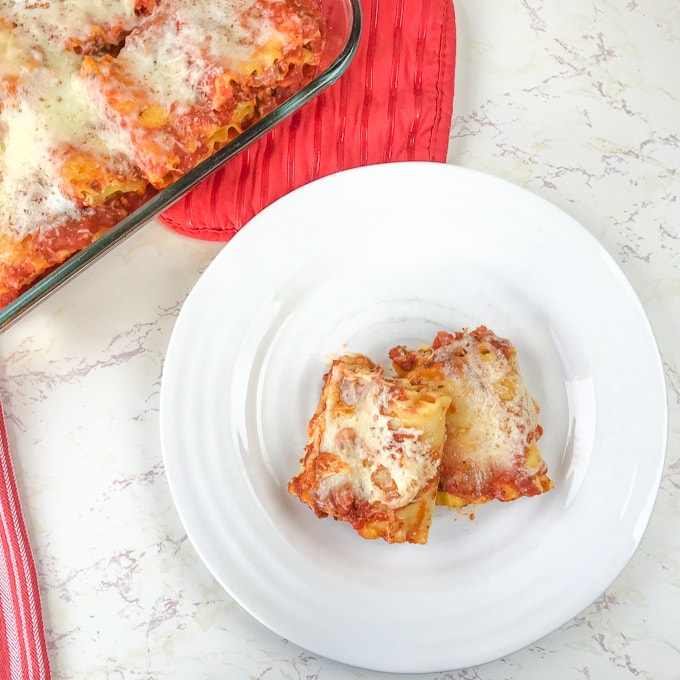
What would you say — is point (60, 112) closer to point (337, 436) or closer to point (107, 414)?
point (107, 414)

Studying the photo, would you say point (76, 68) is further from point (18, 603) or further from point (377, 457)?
point (18, 603)

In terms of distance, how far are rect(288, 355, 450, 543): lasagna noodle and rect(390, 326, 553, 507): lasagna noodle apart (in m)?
0.06

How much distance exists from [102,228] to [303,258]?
41 centimetres

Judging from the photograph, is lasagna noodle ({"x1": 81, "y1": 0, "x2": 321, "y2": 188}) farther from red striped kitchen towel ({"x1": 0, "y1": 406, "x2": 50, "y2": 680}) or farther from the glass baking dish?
red striped kitchen towel ({"x1": 0, "y1": 406, "x2": 50, "y2": 680})

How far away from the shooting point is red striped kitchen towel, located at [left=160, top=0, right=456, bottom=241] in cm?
155

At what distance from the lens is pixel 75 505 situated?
5.18 ft

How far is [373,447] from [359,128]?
27.6 inches

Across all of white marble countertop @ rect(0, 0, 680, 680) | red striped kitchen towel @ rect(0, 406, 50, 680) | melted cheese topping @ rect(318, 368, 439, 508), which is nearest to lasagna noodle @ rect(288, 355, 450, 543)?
melted cheese topping @ rect(318, 368, 439, 508)

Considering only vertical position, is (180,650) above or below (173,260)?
below

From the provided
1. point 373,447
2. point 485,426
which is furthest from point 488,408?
point 373,447

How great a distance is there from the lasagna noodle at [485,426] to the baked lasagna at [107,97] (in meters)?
0.64

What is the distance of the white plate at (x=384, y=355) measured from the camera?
1435mm

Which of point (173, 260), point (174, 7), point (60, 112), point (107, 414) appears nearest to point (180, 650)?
point (107, 414)

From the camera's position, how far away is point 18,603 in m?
1.54
